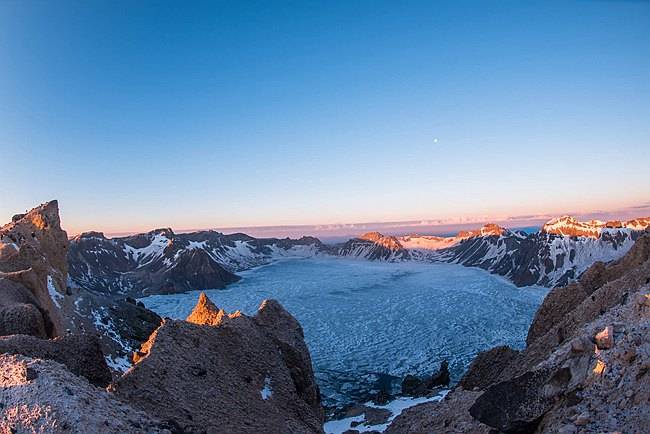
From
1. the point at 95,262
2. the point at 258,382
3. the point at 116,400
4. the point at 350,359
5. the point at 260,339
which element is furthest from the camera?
the point at 95,262

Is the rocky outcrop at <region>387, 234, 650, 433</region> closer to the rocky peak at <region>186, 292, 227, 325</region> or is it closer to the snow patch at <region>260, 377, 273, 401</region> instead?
the snow patch at <region>260, 377, 273, 401</region>

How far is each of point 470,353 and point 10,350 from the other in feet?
198

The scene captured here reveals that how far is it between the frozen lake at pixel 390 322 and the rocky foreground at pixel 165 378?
30.1m

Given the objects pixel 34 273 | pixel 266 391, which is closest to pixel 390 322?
pixel 34 273

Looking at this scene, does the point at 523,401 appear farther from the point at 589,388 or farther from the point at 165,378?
the point at 165,378

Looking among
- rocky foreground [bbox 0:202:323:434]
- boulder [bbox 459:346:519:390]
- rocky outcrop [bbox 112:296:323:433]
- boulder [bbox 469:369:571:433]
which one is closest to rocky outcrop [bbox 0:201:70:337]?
rocky foreground [bbox 0:202:323:434]

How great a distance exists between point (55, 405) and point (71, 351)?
19.4 ft

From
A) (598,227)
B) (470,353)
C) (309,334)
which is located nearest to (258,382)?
(470,353)

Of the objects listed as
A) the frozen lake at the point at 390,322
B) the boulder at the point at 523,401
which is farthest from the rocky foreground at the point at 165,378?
the frozen lake at the point at 390,322

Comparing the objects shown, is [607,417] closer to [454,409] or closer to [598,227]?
[454,409]

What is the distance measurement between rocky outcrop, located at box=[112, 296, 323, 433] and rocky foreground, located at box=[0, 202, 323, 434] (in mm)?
47

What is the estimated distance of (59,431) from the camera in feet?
28.6

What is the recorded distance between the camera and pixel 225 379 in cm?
1650

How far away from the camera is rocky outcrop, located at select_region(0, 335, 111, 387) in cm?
1318
